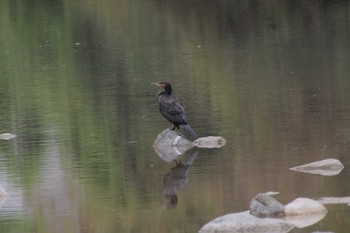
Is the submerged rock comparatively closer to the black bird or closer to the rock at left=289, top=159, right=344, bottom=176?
the black bird

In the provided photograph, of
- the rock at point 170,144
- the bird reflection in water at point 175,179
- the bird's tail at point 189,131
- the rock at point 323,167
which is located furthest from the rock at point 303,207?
the bird's tail at point 189,131

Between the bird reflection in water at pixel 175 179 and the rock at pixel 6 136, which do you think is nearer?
Result: the bird reflection in water at pixel 175 179

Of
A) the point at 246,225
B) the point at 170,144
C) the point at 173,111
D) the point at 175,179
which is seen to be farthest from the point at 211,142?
the point at 246,225

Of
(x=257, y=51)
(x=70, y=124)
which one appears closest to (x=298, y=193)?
(x=70, y=124)

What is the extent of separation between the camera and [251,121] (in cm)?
1881

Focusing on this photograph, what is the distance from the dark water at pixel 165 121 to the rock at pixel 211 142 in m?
0.14

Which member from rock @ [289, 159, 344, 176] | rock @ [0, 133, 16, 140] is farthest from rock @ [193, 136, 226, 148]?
rock @ [0, 133, 16, 140]

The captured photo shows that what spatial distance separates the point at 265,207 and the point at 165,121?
7273 mm

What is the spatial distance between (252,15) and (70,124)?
63.1 ft

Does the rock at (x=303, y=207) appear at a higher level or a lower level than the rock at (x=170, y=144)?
higher

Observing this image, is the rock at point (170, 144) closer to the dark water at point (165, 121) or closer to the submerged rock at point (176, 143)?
the submerged rock at point (176, 143)

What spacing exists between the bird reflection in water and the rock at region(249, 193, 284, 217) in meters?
1.29

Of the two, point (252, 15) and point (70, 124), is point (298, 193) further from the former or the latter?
point (252, 15)

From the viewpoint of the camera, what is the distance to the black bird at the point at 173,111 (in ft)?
56.2
